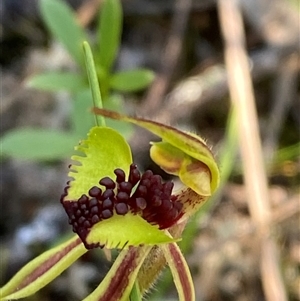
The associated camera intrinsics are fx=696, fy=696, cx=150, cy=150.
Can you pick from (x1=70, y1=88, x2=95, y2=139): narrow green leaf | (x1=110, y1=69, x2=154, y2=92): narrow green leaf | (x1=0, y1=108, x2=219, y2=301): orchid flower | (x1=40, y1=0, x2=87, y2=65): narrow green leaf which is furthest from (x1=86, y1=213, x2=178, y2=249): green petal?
(x1=40, y1=0, x2=87, y2=65): narrow green leaf

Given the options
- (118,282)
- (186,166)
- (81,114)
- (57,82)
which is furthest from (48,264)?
(57,82)

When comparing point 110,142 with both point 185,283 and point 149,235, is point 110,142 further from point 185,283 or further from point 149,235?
point 185,283

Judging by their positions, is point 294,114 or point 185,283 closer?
point 185,283

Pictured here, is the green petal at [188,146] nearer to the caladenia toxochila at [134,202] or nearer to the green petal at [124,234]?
the caladenia toxochila at [134,202]

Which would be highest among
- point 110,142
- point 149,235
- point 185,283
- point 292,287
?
point 110,142

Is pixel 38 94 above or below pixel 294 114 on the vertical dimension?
above

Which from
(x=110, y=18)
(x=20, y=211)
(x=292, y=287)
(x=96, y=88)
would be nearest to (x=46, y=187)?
(x=20, y=211)

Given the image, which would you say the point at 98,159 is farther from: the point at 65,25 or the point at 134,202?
the point at 65,25

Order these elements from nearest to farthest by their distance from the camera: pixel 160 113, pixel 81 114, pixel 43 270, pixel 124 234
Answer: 1. pixel 124 234
2. pixel 43 270
3. pixel 81 114
4. pixel 160 113
